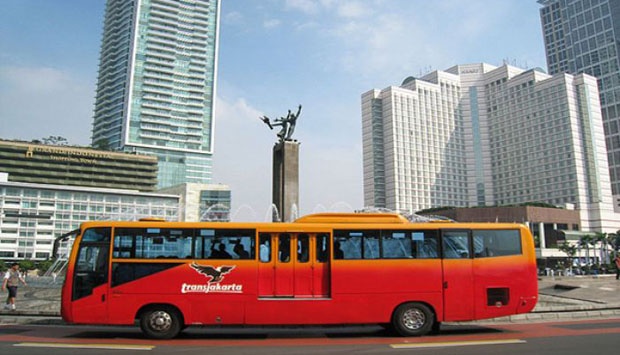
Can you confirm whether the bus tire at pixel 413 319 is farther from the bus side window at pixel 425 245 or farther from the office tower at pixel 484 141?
the office tower at pixel 484 141

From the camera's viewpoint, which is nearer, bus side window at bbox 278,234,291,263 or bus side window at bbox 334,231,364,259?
bus side window at bbox 278,234,291,263

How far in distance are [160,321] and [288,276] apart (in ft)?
11.2

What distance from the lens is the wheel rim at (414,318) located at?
12109 mm

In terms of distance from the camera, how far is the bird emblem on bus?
12.1m

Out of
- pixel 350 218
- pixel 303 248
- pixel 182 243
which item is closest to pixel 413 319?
pixel 350 218

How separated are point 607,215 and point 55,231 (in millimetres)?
136197

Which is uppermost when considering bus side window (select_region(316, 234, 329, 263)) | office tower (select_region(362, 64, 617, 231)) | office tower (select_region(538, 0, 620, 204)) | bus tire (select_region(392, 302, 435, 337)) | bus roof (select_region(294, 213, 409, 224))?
office tower (select_region(538, 0, 620, 204))

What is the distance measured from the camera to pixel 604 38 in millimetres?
155250

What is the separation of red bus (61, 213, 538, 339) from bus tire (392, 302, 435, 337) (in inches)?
1.0

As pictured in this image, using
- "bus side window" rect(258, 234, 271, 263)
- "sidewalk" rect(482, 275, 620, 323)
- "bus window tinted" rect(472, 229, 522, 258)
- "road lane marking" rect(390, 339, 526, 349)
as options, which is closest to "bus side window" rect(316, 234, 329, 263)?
"bus side window" rect(258, 234, 271, 263)

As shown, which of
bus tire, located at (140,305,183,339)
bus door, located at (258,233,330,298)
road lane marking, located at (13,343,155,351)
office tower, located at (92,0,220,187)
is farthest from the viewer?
office tower, located at (92,0,220,187)

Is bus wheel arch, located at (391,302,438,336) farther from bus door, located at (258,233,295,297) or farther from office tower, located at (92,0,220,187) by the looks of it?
office tower, located at (92,0,220,187)

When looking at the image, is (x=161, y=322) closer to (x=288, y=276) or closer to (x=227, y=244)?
(x=227, y=244)

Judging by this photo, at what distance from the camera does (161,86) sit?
549 ft
